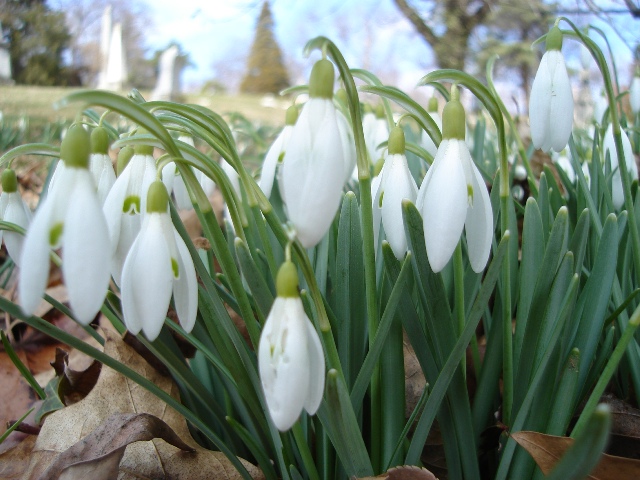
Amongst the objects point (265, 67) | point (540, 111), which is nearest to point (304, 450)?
point (540, 111)

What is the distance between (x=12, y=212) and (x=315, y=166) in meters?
0.52

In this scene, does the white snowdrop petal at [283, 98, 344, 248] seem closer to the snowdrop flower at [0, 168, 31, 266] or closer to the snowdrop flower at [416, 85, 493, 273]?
the snowdrop flower at [416, 85, 493, 273]

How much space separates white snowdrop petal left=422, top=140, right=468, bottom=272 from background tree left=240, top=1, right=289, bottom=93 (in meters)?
25.9

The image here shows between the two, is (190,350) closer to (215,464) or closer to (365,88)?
(215,464)

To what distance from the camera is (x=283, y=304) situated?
1.78 feet

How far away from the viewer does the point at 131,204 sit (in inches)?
27.8

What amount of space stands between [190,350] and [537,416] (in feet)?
2.15

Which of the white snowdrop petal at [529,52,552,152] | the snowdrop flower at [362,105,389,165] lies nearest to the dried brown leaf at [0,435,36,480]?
the white snowdrop petal at [529,52,552,152]

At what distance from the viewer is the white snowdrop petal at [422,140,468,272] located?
627 mm

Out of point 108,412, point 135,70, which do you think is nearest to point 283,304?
point 108,412

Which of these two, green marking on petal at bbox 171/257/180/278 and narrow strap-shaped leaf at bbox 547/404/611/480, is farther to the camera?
green marking on petal at bbox 171/257/180/278

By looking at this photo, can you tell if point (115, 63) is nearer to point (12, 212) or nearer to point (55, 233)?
point (12, 212)

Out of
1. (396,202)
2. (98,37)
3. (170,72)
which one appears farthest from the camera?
(98,37)

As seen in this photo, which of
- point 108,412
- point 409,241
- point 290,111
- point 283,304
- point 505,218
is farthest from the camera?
point 290,111
